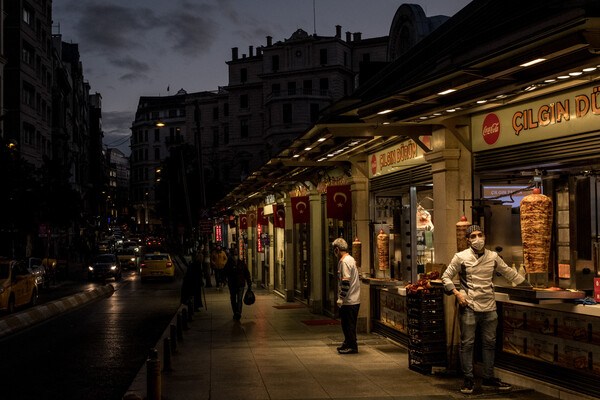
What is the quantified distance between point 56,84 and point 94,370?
6585 centimetres

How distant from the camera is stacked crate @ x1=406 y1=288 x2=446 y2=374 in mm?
10898

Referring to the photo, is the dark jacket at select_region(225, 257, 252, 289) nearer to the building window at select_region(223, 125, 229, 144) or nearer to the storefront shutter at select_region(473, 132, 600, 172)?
the storefront shutter at select_region(473, 132, 600, 172)

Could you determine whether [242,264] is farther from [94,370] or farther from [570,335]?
[570,335]

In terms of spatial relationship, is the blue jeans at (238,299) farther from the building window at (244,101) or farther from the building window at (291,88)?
the building window at (244,101)

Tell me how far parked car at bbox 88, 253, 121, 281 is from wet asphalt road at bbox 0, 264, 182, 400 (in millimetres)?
14964

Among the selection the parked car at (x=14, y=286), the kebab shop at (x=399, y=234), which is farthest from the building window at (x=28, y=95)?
the kebab shop at (x=399, y=234)

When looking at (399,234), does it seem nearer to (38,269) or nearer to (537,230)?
(537,230)

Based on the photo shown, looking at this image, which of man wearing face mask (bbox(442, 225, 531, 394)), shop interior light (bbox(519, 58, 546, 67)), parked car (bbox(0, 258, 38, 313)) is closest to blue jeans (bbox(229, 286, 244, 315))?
parked car (bbox(0, 258, 38, 313))

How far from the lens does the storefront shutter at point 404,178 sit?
12.8 metres

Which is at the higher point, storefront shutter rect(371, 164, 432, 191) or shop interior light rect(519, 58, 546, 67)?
shop interior light rect(519, 58, 546, 67)

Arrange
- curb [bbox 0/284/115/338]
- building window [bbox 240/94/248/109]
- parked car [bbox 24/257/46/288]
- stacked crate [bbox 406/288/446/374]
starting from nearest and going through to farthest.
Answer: stacked crate [bbox 406/288/446/374], curb [bbox 0/284/115/338], parked car [bbox 24/257/46/288], building window [bbox 240/94/248/109]

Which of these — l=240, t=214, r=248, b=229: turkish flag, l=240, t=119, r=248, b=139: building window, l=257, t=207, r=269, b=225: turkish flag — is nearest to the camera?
l=257, t=207, r=269, b=225: turkish flag

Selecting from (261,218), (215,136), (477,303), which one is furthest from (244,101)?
(477,303)

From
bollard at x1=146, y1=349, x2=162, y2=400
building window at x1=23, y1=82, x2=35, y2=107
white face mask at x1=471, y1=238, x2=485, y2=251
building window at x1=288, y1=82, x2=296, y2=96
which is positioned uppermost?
building window at x1=288, y1=82, x2=296, y2=96
